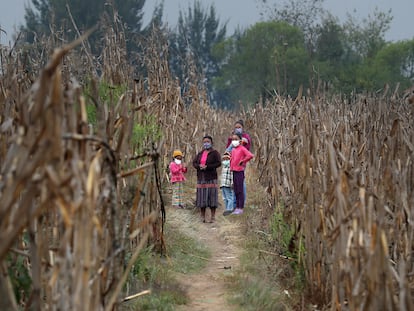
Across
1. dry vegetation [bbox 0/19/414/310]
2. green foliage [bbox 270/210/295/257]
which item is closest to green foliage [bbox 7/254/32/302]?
dry vegetation [bbox 0/19/414/310]

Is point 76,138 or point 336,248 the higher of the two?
point 76,138

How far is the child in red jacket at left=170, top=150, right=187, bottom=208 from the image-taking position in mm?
7777

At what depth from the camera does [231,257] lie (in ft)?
19.4

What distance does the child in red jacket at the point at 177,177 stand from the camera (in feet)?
25.5

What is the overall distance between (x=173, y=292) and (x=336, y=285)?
1696mm

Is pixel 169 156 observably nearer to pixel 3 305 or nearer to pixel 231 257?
pixel 231 257

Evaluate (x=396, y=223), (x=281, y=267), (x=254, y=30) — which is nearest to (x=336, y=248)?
(x=396, y=223)

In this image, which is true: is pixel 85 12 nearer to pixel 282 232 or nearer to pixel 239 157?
pixel 239 157

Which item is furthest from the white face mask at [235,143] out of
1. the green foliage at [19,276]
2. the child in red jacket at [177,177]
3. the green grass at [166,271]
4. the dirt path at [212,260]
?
the green foliage at [19,276]

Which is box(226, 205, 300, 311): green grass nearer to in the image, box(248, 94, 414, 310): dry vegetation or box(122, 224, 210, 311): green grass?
box(248, 94, 414, 310): dry vegetation

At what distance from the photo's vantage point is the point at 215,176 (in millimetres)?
7469

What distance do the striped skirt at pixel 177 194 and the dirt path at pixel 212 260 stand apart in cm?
16

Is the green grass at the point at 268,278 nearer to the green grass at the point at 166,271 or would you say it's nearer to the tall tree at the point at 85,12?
the green grass at the point at 166,271

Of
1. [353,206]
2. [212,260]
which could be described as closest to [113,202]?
[353,206]
